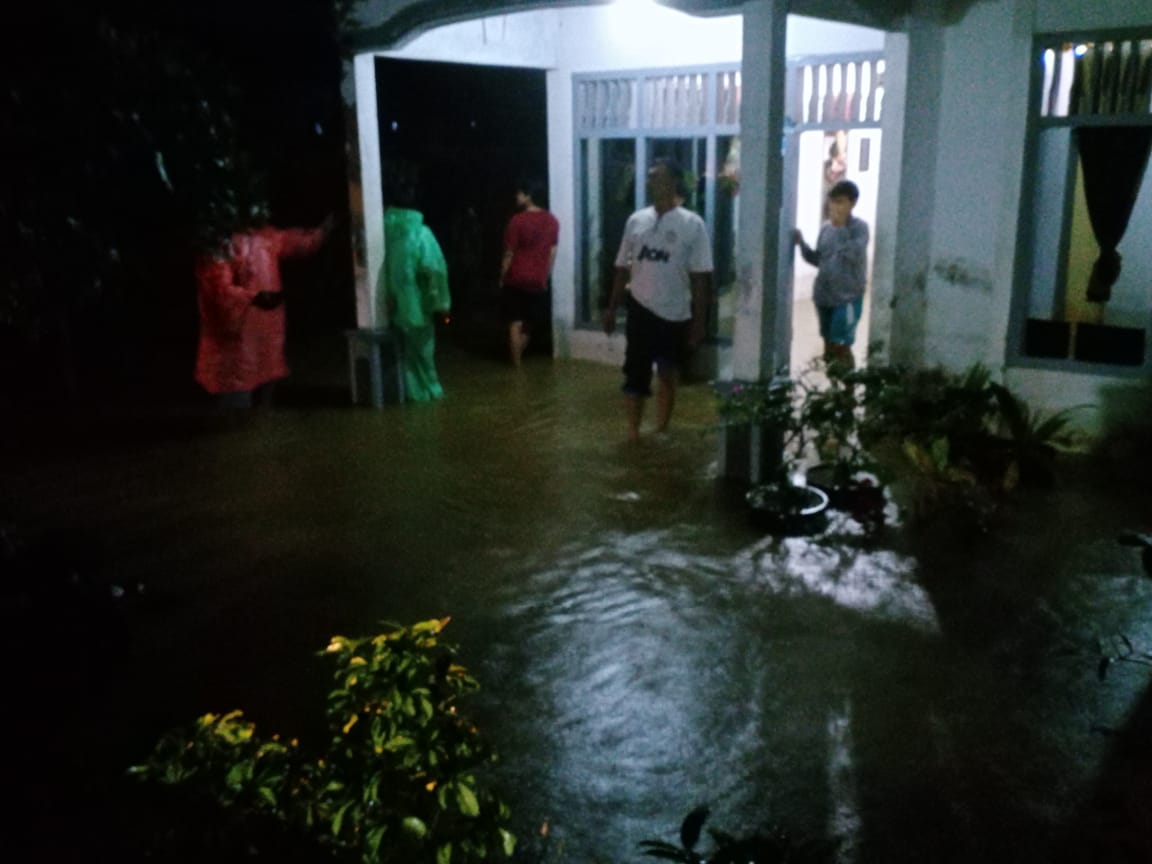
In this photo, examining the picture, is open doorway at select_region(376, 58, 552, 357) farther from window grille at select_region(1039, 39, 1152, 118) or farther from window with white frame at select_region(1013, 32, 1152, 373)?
window grille at select_region(1039, 39, 1152, 118)

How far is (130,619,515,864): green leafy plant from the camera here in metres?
2.46

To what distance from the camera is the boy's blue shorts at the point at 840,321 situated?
8.26 meters

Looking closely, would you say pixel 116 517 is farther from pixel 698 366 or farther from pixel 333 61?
pixel 698 366

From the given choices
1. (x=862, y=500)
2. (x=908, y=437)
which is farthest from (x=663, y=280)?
(x=862, y=500)

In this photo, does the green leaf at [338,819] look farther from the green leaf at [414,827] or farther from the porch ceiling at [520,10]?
the porch ceiling at [520,10]

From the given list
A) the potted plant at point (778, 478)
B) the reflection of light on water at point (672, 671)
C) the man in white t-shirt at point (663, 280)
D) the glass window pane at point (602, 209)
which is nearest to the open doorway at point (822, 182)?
the glass window pane at point (602, 209)

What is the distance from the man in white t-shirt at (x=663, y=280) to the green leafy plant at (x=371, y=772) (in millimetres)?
4900

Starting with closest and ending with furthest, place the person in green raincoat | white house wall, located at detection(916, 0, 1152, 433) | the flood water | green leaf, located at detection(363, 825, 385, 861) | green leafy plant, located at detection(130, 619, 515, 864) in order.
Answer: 1. green leaf, located at detection(363, 825, 385, 861)
2. green leafy plant, located at detection(130, 619, 515, 864)
3. the flood water
4. white house wall, located at detection(916, 0, 1152, 433)
5. the person in green raincoat

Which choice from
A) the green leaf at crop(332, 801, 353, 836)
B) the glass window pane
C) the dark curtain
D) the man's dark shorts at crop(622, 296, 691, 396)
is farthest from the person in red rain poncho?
the green leaf at crop(332, 801, 353, 836)

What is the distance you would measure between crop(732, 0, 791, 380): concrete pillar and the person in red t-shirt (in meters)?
3.66

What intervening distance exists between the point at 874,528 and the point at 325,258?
964cm

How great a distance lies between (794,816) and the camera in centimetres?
363

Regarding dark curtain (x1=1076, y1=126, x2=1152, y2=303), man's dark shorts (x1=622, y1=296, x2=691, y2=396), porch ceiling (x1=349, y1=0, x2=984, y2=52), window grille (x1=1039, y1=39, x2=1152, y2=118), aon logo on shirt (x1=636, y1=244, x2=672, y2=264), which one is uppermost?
porch ceiling (x1=349, y1=0, x2=984, y2=52)

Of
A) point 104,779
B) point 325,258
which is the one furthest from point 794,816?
point 325,258
